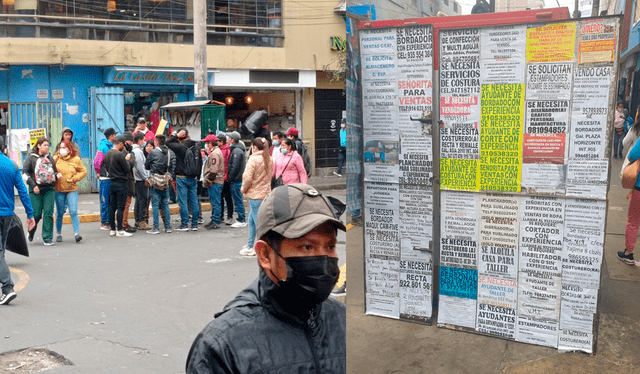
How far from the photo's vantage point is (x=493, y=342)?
235cm

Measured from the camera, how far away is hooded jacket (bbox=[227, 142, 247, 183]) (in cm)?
1198

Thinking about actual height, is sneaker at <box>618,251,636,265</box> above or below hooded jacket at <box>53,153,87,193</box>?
above

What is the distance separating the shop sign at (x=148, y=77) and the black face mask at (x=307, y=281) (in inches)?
670

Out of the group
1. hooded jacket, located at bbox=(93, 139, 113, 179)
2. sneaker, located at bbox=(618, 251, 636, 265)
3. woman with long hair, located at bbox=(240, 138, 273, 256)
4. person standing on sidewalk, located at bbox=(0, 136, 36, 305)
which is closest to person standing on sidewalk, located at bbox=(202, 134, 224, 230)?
hooded jacket, located at bbox=(93, 139, 113, 179)

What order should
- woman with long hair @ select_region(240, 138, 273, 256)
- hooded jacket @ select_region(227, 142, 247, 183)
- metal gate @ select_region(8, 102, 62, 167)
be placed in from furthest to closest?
1. metal gate @ select_region(8, 102, 62, 167)
2. hooded jacket @ select_region(227, 142, 247, 183)
3. woman with long hair @ select_region(240, 138, 273, 256)

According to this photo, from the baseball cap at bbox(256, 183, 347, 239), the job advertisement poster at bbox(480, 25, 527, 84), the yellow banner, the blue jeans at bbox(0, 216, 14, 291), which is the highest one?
the job advertisement poster at bbox(480, 25, 527, 84)

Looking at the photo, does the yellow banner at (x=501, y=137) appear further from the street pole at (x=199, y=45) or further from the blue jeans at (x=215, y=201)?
the street pole at (x=199, y=45)

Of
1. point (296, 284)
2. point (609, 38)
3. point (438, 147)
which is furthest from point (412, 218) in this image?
point (609, 38)

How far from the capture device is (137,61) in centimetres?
1827

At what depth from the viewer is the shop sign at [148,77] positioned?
17875mm

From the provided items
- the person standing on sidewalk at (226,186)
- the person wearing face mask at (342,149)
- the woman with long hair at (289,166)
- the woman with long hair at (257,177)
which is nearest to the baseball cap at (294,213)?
the woman with long hair at (257,177)

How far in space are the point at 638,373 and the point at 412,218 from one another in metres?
0.91

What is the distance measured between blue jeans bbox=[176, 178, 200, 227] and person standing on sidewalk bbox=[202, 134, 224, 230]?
0.81 feet

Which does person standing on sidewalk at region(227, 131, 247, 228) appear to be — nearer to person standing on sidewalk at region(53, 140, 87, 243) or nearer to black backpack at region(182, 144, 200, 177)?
black backpack at region(182, 144, 200, 177)
